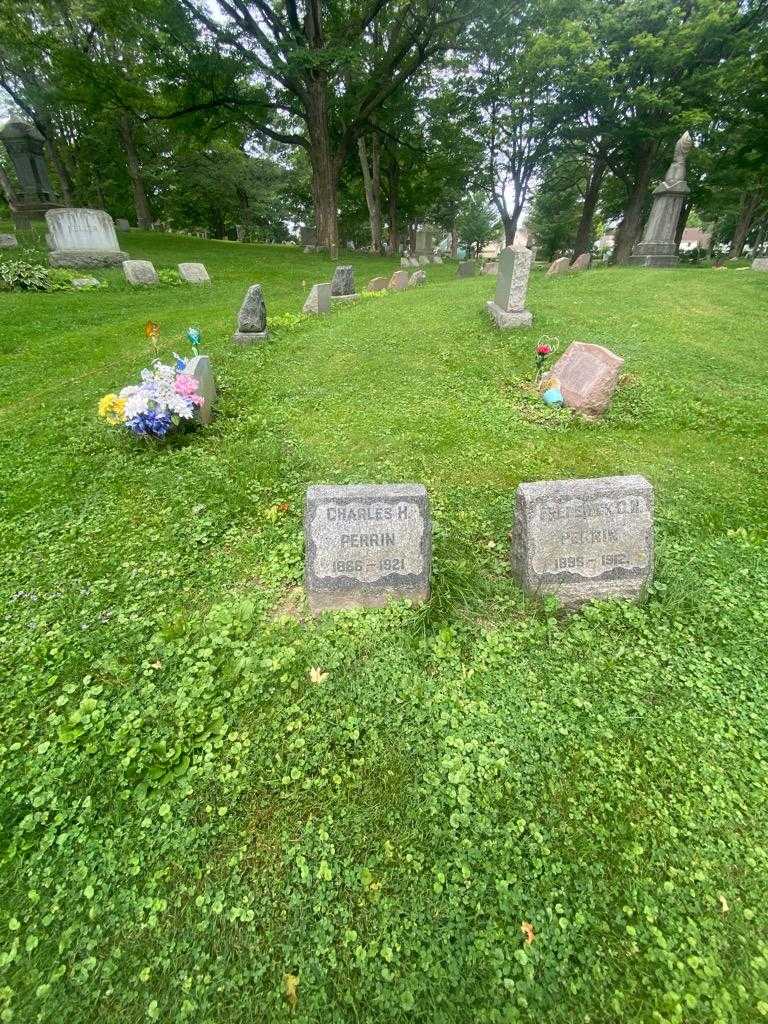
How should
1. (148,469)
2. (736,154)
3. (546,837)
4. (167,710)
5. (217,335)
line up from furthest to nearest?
(736,154)
(217,335)
(148,469)
(167,710)
(546,837)

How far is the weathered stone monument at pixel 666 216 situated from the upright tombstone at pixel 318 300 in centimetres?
1427

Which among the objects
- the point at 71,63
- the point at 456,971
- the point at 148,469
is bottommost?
the point at 456,971

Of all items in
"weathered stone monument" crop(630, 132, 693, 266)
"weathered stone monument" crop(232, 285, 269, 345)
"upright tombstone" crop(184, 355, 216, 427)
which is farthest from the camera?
"weathered stone monument" crop(630, 132, 693, 266)

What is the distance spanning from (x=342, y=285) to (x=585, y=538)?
483 inches

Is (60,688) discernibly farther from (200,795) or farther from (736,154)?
(736,154)

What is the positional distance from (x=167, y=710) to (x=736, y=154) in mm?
35277

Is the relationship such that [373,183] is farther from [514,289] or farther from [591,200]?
[514,289]

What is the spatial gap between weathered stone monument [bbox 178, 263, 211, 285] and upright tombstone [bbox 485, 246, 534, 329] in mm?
9849

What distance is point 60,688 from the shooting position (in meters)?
2.93

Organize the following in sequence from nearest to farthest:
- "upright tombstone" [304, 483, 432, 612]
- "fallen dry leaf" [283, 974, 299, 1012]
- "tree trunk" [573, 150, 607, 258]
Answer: "fallen dry leaf" [283, 974, 299, 1012]
"upright tombstone" [304, 483, 432, 612]
"tree trunk" [573, 150, 607, 258]

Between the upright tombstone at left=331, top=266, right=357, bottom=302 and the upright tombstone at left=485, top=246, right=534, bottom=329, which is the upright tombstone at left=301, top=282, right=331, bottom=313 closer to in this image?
→ the upright tombstone at left=331, top=266, right=357, bottom=302

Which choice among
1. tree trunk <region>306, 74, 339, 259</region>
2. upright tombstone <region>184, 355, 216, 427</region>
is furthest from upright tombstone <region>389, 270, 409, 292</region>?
upright tombstone <region>184, 355, 216, 427</region>

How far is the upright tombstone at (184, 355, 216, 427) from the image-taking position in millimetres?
5906

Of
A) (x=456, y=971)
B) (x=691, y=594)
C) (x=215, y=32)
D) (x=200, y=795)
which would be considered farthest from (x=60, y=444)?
(x=215, y=32)
